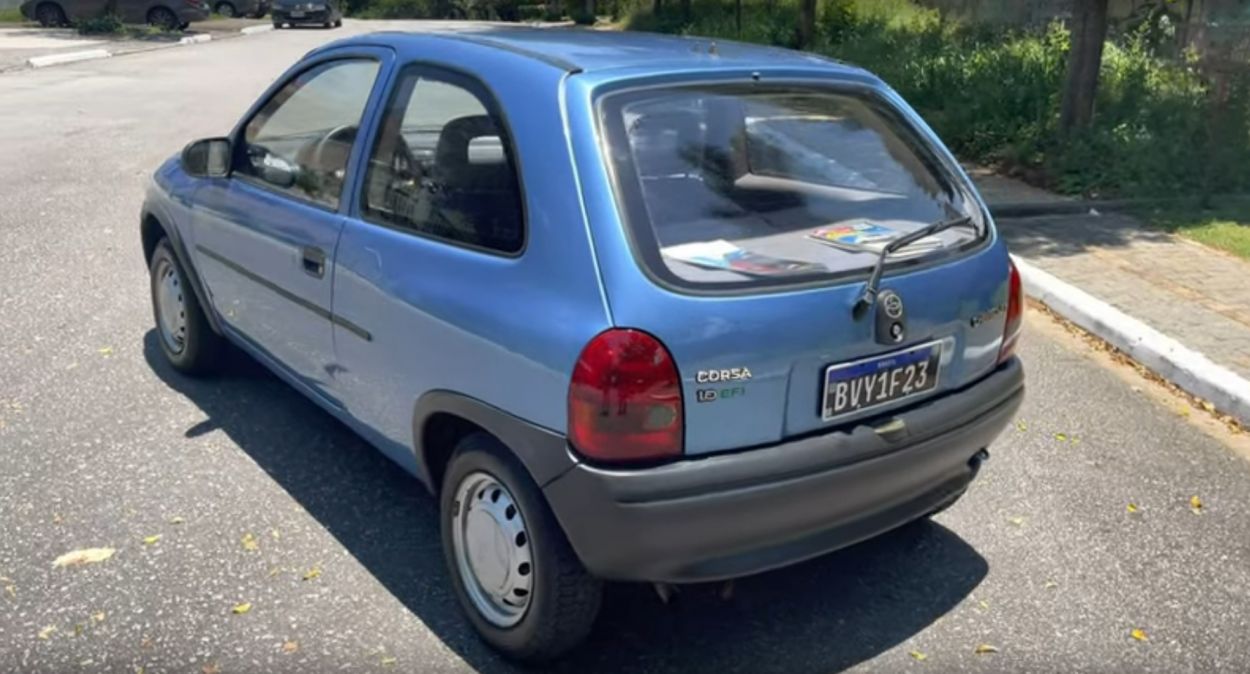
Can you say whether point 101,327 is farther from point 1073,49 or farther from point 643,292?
point 1073,49

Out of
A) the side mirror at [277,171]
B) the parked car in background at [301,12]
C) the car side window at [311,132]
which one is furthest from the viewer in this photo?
the parked car in background at [301,12]

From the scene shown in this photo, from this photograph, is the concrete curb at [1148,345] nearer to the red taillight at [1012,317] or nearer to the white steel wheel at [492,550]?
the red taillight at [1012,317]

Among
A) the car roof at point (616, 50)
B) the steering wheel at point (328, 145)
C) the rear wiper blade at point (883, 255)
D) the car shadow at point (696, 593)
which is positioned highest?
the car roof at point (616, 50)

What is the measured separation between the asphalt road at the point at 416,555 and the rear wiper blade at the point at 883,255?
3.45ft

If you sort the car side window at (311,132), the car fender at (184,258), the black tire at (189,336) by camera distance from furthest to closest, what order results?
the black tire at (189,336)
the car fender at (184,258)
the car side window at (311,132)

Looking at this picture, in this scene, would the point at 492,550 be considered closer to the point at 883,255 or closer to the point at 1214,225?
the point at 883,255

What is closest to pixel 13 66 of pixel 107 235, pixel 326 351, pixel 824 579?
pixel 107 235

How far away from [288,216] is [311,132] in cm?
47

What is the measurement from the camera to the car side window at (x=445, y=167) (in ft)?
11.1

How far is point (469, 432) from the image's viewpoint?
3.54 m

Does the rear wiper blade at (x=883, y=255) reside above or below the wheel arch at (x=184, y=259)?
above

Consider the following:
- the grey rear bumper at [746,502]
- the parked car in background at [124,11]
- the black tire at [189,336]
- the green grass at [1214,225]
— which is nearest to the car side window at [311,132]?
the black tire at [189,336]

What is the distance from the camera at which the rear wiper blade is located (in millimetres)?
3219

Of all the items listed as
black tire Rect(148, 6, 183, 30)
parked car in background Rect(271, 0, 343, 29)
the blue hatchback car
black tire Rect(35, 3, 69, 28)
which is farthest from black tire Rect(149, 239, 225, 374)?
parked car in background Rect(271, 0, 343, 29)
